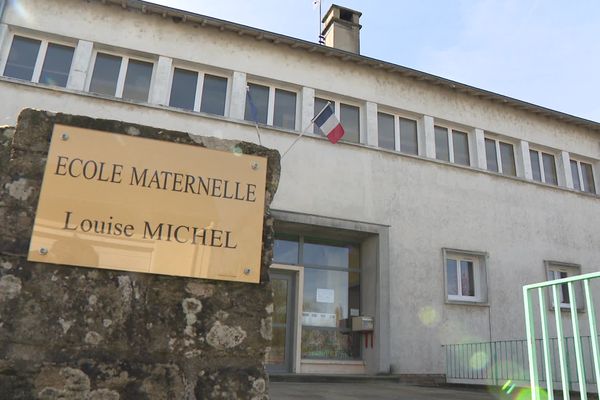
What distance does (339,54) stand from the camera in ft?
38.2

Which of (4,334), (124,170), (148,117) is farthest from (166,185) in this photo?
(148,117)

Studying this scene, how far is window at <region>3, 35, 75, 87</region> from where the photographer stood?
32.1 feet

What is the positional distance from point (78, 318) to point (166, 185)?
2.76 ft

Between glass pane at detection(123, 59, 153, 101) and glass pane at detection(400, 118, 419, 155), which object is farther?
glass pane at detection(400, 118, 419, 155)

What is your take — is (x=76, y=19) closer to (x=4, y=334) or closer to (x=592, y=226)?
(x=4, y=334)

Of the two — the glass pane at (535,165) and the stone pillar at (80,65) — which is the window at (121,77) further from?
the glass pane at (535,165)

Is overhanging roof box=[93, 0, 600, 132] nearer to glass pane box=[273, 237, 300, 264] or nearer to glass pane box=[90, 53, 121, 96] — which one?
glass pane box=[90, 53, 121, 96]

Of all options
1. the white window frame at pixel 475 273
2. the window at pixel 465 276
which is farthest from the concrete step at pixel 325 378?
the window at pixel 465 276

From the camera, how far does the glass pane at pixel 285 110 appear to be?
1116 cm

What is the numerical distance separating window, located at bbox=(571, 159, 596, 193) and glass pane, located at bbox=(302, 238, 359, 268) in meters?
7.35

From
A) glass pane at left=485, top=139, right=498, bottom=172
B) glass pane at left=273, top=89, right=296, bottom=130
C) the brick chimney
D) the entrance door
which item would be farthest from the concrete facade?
the brick chimney

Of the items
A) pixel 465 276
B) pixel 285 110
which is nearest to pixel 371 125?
pixel 285 110

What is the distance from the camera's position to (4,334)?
245 centimetres

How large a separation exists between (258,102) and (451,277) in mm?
5906
